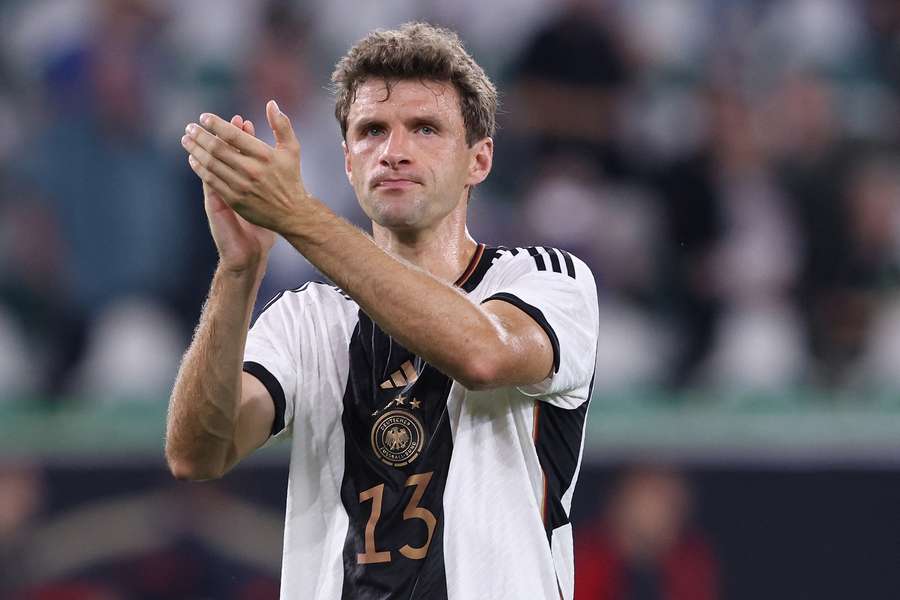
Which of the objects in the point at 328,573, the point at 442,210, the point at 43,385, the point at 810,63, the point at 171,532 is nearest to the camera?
the point at 328,573

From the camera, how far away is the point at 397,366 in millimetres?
3678

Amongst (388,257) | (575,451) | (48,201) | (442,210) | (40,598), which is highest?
(48,201)

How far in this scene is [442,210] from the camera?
386 cm

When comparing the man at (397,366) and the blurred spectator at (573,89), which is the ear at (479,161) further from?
the blurred spectator at (573,89)

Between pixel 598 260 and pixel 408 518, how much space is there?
15.2 feet

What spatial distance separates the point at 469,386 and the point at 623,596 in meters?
3.65

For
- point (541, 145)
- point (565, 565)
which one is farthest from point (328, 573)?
point (541, 145)

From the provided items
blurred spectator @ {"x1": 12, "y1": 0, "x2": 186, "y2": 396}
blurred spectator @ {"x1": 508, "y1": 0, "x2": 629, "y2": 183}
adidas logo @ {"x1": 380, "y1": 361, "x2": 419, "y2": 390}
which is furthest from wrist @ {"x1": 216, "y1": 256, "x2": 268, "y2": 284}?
blurred spectator @ {"x1": 508, "y1": 0, "x2": 629, "y2": 183}

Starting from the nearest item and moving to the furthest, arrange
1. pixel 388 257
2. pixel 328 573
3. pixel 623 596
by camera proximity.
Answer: pixel 388 257
pixel 328 573
pixel 623 596

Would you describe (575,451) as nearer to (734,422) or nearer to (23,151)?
(734,422)

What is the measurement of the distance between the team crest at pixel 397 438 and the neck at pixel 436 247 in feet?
1.64

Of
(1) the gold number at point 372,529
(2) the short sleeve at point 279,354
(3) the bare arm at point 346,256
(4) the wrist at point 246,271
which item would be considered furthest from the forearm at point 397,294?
(2) the short sleeve at point 279,354

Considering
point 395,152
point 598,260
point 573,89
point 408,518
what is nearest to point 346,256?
point 395,152

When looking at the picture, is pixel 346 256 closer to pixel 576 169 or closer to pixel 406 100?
pixel 406 100
